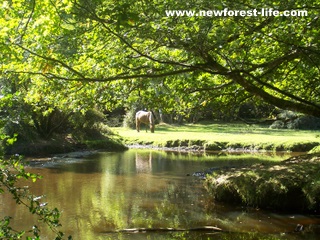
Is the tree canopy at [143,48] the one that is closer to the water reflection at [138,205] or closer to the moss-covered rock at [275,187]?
the moss-covered rock at [275,187]

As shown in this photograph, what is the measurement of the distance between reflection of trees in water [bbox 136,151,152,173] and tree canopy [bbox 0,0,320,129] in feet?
24.4

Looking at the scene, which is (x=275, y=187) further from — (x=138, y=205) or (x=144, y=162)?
(x=144, y=162)

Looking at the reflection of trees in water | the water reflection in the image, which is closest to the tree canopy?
the water reflection

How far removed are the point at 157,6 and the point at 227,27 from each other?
1244mm

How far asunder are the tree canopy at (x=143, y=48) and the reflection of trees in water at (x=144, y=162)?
7.43 m

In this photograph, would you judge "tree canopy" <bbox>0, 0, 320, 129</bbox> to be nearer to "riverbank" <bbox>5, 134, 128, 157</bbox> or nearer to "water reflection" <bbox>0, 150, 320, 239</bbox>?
"water reflection" <bbox>0, 150, 320, 239</bbox>

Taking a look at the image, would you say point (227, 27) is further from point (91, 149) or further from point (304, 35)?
point (91, 149)

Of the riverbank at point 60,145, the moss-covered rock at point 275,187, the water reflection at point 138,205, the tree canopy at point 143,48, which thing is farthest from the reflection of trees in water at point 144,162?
the tree canopy at point 143,48

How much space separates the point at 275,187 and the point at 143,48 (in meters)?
4.78

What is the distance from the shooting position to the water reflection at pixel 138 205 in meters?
8.98

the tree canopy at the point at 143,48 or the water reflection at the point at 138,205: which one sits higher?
the tree canopy at the point at 143,48

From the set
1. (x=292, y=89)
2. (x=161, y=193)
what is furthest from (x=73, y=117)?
(x=292, y=89)

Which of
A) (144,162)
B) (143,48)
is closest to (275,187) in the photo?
(143,48)

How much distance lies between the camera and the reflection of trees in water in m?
17.6
